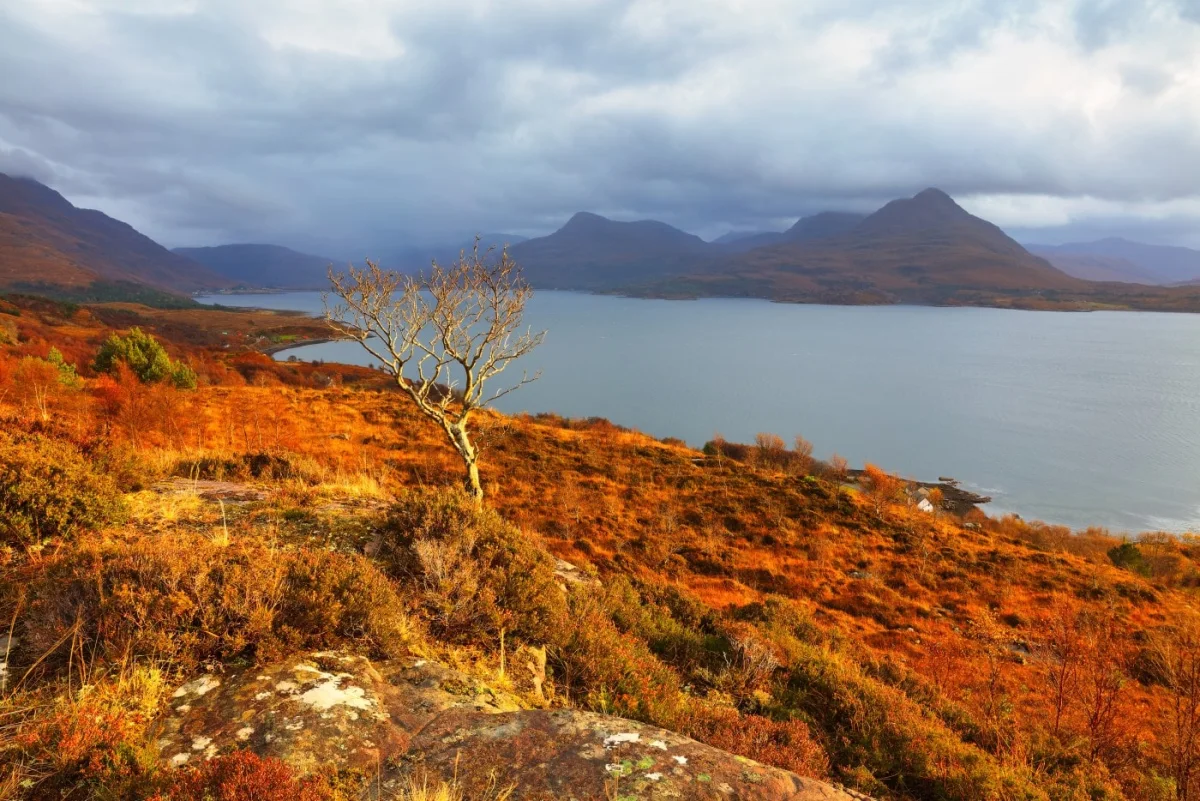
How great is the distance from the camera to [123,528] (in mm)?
6355

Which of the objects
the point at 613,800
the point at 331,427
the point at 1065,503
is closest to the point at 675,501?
the point at 331,427

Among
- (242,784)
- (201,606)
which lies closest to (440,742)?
(242,784)

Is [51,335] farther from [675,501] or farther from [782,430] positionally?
[782,430]

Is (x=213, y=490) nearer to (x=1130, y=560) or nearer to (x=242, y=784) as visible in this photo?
(x=242, y=784)

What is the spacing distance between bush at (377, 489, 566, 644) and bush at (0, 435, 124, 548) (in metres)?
3.12

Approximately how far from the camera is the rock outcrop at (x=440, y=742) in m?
3.13

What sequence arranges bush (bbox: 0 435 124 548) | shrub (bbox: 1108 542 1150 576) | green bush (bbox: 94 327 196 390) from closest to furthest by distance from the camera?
bush (bbox: 0 435 124 548)
shrub (bbox: 1108 542 1150 576)
green bush (bbox: 94 327 196 390)

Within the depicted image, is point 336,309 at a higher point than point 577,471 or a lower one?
higher

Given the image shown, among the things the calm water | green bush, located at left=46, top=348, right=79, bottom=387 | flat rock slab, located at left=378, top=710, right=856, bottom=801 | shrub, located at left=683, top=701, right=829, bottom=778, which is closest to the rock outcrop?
flat rock slab, located at left=378, top=710, right=856, bottom=801

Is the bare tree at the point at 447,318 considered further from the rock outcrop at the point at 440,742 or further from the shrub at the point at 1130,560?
the shrub at the point at 1130,560

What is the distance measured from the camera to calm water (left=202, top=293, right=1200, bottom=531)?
39.8m

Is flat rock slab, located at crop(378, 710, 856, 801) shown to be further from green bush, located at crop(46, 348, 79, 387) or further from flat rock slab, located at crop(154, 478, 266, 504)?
green bush, located at crop(46, 348, 79, 387)

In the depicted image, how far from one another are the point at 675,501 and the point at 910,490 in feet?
68.5

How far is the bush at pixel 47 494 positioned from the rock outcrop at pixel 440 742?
3.72 m
